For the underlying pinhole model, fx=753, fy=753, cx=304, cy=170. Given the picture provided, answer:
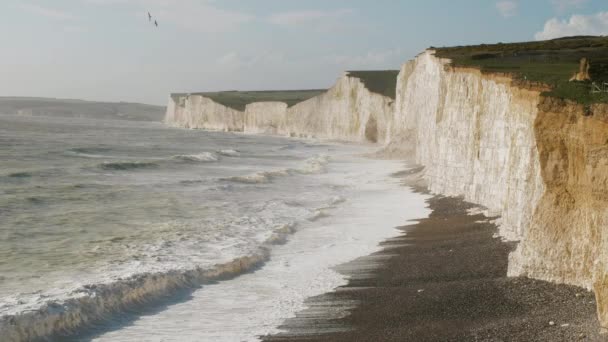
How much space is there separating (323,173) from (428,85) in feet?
24.8

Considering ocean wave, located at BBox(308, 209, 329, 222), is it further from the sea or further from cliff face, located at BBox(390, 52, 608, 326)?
cliff face, located at BBox(390, 52, 608, 326)

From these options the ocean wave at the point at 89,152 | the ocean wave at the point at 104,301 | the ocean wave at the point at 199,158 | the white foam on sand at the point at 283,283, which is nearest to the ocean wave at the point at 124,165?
the ocean wave at the point at 199,158

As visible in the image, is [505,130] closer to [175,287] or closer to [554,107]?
[554,107]

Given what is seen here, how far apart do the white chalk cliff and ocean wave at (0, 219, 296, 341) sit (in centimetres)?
607

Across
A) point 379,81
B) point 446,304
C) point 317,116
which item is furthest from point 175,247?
point 317,116

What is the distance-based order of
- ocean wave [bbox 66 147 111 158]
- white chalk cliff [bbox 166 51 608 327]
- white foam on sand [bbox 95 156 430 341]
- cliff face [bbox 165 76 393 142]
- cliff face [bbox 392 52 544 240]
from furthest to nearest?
cliff face [bbox 165 76 393 142]
ocean wave [bbox 66 147 111 158]
cliff face [bbox 392 52 544 240]
white foam on sand [bbox 95 156 430 341]
white chalk cliff [bbox 166 51 608 327]

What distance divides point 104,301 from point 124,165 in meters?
30.5

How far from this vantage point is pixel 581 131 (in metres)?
11.0

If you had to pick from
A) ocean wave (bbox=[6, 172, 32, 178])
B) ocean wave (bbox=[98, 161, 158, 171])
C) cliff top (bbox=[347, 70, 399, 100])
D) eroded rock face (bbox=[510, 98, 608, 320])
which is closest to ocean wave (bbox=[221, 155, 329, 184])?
ocean wave (bbox=[98, 161, 158, 171])

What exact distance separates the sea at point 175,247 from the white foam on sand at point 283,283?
0.03 metres

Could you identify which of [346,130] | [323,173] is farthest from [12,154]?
[346,130]

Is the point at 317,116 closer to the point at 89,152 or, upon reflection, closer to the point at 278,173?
the point at 89,152

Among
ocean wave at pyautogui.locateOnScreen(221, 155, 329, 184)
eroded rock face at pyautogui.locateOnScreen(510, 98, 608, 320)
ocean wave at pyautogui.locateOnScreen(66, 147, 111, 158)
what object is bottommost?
ocean wave at pyautogui.locateOnScreen(221, 155, 329, 184)

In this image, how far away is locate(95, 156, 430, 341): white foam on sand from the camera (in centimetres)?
1184
